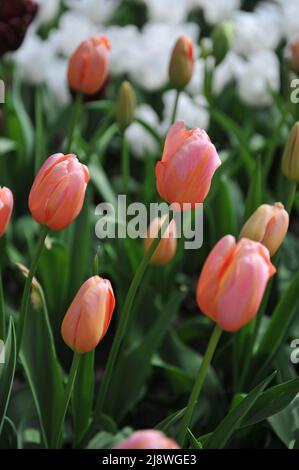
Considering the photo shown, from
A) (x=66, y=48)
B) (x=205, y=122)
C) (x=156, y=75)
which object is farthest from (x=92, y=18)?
(x=205, y=122)

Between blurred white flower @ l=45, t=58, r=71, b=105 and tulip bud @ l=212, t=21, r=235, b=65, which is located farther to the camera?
blurred white flower @ l=45, t=58, r=71, b=105

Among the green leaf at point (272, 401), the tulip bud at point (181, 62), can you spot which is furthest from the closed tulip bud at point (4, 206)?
the tulip bud at point (181, 62)

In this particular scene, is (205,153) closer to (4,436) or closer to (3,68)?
(4,436)

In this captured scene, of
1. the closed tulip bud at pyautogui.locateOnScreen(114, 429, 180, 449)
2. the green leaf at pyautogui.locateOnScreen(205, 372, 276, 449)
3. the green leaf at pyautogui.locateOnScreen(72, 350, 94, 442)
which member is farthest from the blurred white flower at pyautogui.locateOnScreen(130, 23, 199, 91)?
the closed tulip bud at pyautogui.locateOnScreen(114, 429, 180, 449)

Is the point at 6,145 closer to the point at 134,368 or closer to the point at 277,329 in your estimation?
the point at 134,368

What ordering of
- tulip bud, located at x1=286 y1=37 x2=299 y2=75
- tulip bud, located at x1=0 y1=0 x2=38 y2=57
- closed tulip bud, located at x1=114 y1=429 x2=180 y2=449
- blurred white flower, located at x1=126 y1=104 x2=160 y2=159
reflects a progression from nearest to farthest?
closed tulip bud, located at x1=114 y1=429 x2=180 y2=449 < tulip bud, located at x1=286 y1=37 x2=299 y2=75 < tulip bud, located at x1=0 y1=0 x2=38 y2=57 < blurred white flower, located at x1=126 y1=104 x2=160 y2=159

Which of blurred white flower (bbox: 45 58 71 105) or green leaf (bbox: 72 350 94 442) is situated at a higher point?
blurred white flower (bbox: 45 58 71 105)

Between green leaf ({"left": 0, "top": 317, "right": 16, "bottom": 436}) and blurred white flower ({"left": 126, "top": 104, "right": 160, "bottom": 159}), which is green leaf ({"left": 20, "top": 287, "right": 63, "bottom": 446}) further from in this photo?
blurred white flower ({"left": 126, "top": 104, "right": 160, "bottom": 159})
